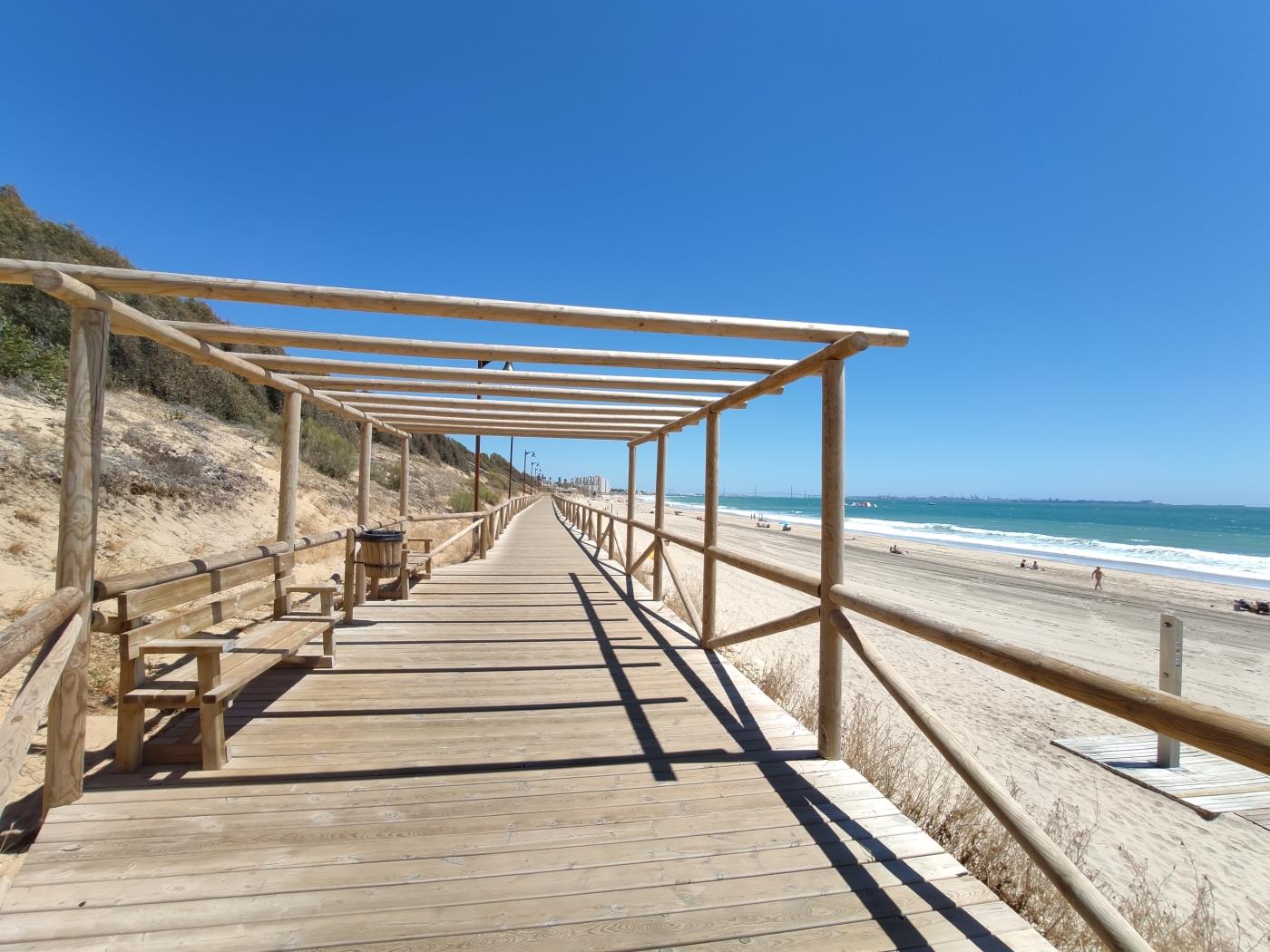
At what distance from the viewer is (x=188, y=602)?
329 cm

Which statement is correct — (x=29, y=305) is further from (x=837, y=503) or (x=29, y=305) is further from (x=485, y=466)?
(x=485, y=466)

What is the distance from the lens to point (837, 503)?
2.88m

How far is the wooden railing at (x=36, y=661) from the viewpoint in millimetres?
1642

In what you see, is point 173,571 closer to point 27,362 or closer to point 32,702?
point 32,702

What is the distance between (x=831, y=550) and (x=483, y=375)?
3.08 m

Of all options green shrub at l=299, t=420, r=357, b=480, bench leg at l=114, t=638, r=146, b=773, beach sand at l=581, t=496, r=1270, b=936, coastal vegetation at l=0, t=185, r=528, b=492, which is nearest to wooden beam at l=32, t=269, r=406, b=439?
bench leg at l=114, t=638, r=146, b=773

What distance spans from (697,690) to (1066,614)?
14245mm

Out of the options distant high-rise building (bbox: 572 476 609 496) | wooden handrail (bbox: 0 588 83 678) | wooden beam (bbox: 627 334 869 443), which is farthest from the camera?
distant high-rise building (bbox: 572 476 609 496)

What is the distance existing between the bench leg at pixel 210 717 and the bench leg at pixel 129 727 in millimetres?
258

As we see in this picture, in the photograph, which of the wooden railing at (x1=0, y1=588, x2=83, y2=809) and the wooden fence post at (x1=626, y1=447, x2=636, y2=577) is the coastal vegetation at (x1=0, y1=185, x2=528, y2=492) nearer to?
the wooden fence post at (x1=626, y1=447, x2=636, y2=577)

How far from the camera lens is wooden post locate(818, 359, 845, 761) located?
2873 mm

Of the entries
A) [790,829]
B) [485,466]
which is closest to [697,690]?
[790,829]

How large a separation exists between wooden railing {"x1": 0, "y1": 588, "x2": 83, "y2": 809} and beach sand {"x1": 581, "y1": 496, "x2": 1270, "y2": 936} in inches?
163

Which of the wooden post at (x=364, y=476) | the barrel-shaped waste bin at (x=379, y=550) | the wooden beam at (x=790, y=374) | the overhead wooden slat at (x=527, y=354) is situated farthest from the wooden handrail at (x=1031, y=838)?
the wooden post at (x=364, y=476)
